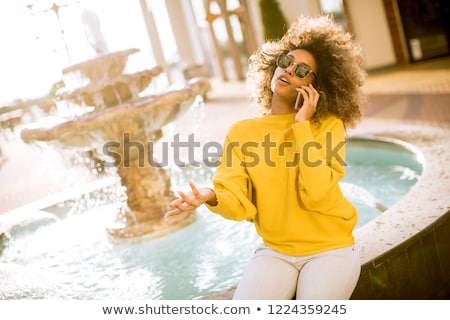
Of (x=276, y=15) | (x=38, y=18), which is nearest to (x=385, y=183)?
(x=38, y=18)

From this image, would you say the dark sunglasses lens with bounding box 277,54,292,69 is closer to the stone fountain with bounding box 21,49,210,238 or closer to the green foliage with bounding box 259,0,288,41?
the stone fountain with bounding box 21,49,210,238

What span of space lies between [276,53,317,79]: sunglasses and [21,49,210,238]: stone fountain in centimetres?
192

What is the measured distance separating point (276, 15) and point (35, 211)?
9.34 metres

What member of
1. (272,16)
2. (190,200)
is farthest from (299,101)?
(272,16)

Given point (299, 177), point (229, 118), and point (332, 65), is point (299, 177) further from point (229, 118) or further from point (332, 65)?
point (229, 118)

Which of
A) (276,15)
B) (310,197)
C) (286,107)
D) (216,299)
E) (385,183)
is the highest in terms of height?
(276,15)

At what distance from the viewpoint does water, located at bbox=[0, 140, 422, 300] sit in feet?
9.91

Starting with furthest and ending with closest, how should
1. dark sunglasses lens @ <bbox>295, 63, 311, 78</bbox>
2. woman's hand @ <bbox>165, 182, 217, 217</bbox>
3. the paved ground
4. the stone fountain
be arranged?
the paved ground → the stone fountain → dark sunglasses lens @ <bbox>295, 63, 311, 78</bbox> → woman's hand @ <bbox>165, 182, 217, 217</bbox>

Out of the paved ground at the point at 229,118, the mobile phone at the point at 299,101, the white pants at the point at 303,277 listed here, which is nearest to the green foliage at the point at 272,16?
the paved ground at the point at 229,118

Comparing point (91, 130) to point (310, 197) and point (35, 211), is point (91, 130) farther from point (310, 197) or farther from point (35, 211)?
point (310, 197)

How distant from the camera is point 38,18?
740cm

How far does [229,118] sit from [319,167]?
25.3 ft

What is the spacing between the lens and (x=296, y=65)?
6.42 feet

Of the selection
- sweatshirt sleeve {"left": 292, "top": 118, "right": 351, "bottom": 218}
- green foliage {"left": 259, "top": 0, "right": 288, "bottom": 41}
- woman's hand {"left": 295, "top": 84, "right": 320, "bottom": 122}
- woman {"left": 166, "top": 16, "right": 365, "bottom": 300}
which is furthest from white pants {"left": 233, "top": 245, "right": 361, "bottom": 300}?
green foliage {"left": 259, "top": 0, "right": 288, "bottom": 41}
